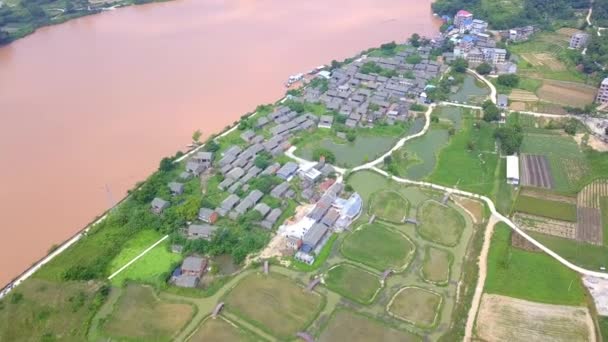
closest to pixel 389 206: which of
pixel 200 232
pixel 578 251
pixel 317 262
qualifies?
pixel 317 262

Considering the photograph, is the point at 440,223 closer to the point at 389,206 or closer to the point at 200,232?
the point at 389,206

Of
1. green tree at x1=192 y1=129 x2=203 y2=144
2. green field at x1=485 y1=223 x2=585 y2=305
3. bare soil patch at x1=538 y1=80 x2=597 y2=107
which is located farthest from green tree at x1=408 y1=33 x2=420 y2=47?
green field at x1=485 y1=223 x2=585 y2=305

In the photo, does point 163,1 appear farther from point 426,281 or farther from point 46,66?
point 426,281

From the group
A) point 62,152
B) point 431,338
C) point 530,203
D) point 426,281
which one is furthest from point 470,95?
point 62,152

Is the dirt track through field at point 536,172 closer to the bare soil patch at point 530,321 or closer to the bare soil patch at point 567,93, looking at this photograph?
the bare soil patch at point 530,321

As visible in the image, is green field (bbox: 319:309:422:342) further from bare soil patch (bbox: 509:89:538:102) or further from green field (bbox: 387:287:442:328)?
bare soil patch (bbox: 509:89:538:102)
